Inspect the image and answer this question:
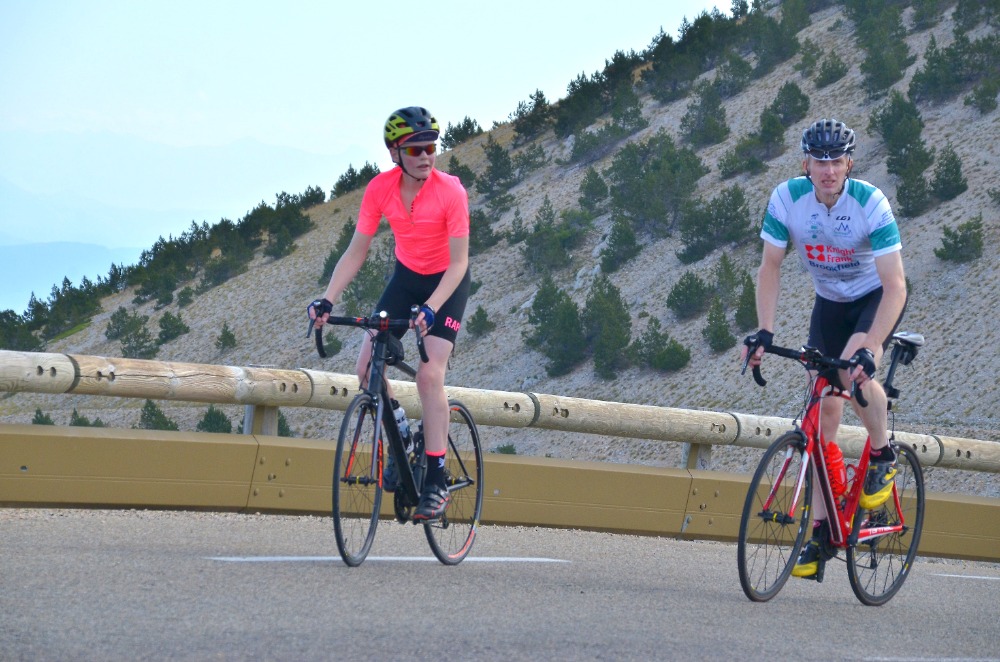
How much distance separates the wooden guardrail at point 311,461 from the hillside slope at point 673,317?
98.5 feet

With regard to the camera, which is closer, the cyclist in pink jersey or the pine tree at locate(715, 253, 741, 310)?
the cyclist in pink jersey

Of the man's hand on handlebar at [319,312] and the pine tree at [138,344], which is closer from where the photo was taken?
the man's hand on handlebar at [319,312]

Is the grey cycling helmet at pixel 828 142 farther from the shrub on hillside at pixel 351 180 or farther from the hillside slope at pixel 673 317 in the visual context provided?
the shrub on hillside at pixel 351 180

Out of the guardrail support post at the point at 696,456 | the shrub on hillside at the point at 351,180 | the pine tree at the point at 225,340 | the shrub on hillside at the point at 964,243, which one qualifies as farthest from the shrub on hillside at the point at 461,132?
the guardrail support post at the point at 696,456

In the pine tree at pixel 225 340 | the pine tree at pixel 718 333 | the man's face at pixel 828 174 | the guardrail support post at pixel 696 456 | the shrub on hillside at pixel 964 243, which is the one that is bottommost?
the pine tree at pixel 225 340

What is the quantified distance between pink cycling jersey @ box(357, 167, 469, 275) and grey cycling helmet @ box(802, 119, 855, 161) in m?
Result: 1.78

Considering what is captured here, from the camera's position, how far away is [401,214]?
6.63 metres

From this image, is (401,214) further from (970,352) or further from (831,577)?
(970,352)

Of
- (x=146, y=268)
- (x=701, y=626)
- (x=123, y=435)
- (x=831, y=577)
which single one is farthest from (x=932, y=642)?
(x=146, y=268)

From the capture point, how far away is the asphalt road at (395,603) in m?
4.53

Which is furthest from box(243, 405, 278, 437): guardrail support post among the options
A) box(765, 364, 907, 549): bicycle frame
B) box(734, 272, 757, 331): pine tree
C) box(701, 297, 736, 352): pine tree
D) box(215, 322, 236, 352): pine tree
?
box(215, 322, 236, 352): pine tree

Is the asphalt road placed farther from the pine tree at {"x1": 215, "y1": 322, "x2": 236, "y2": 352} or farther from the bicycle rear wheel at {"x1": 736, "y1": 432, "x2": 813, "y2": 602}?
the pine tree at {"x1": 215, "y1": 322, "x2": 236, "y2": 352}

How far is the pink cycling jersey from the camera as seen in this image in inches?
259

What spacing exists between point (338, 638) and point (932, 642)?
2863 mm
